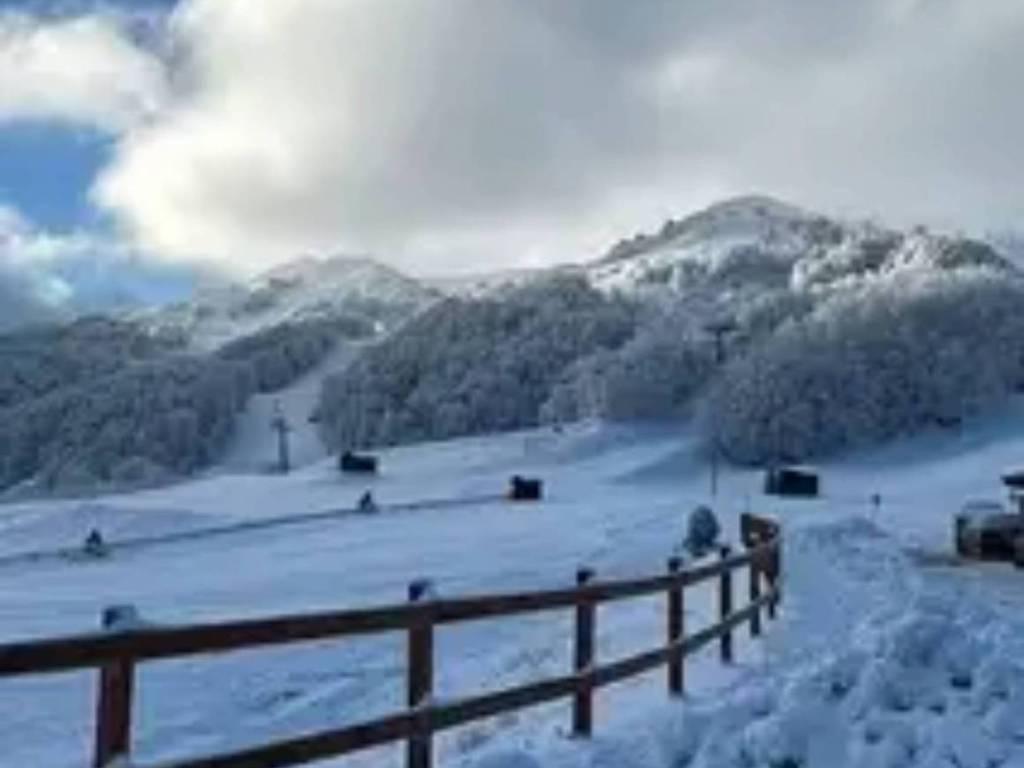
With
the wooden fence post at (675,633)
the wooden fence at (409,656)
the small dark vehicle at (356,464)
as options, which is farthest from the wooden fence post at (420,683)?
the small dark vehicle at (356,464)

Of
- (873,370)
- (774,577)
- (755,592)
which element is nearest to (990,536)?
(774,577)

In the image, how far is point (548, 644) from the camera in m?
22.7

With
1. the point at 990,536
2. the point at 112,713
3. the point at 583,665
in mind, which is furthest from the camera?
the point at 990,536

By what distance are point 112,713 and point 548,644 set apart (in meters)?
15.8

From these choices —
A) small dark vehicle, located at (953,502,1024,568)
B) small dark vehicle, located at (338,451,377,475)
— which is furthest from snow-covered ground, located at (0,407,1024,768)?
small dark vehicle, located at (338,451,377,475)

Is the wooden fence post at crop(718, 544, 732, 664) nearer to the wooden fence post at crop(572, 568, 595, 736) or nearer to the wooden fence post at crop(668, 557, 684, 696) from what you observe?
the wooden fence post at crop(668, 557, 684, 696)

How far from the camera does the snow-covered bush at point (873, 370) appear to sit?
14500 cm

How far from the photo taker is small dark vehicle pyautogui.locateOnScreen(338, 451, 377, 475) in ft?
473

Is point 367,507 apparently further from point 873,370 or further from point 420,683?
point 420,683

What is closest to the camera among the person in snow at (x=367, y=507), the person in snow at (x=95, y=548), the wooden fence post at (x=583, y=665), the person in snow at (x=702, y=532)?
the wooden fence post at (x=583, y=665)

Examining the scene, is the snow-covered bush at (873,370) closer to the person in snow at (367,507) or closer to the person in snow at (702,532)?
the person in snow at (367,507)

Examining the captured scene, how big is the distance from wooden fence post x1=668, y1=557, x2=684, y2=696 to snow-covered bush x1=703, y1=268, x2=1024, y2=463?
128925 mm

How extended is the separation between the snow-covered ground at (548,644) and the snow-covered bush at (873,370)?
164 ft

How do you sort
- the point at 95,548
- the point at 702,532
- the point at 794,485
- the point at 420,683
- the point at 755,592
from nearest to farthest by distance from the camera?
1. the point at 420,683
2. the point at 755,592
3. the point at 702,532
4. the point at 95,548
5. the point at 794,485
